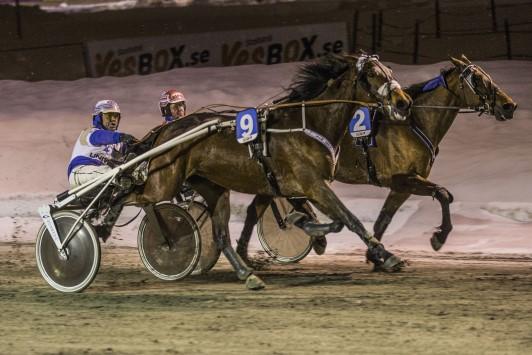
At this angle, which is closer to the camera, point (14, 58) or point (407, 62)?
point (407, 62)

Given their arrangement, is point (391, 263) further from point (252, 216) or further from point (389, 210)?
point (252, 216)

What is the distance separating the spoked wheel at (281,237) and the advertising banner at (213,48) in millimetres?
9645

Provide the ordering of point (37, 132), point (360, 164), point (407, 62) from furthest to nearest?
point (407, 62), point (37, 132), point (360, 164)

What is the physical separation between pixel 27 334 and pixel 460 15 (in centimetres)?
1751

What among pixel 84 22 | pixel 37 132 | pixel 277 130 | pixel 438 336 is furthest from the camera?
pixel 84 22

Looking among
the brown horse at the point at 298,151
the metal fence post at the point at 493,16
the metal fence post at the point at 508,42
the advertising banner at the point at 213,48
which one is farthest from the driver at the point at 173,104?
the metal fence post at the point at 493,16

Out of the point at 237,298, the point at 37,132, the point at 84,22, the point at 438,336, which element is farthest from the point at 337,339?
the point at 84,22

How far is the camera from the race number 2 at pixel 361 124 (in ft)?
33.7

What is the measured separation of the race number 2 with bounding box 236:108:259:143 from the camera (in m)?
9.42

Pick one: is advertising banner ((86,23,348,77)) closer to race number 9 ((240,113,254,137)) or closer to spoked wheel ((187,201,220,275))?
spoked wheel ((187,201,220,275))

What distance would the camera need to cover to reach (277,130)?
9.51 meters

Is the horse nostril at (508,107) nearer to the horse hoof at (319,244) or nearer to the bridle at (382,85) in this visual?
the bridle at (382,85)

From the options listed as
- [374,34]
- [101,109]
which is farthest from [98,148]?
[374,34]

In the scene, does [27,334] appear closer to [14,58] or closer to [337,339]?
[337,339]
